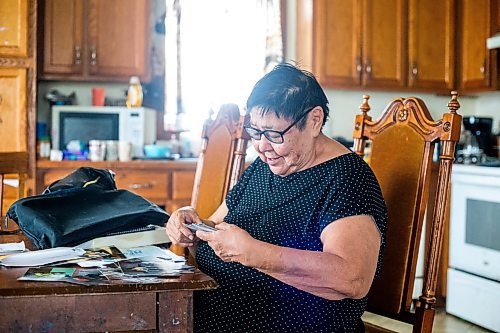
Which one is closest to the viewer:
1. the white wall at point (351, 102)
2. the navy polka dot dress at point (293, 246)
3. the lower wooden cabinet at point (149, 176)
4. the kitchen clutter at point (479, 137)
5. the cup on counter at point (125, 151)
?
the navy polka dot dress at point (293, 246)

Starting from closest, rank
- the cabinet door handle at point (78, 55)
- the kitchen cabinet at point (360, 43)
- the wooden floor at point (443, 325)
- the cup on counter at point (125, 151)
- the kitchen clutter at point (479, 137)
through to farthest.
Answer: the wooden floor at point (443, 325) < the cup on counter at point (125, 151) < the cabinet door handle at point (78, 55) < the kitchen cabinet at point (360, 43) < the kitchen clutter at point (479, 137)

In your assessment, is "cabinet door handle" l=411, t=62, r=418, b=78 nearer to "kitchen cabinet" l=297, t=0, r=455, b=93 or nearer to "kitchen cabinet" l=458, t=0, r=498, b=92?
"kitchen cabinet" l=297, t=0, r=455, b=93

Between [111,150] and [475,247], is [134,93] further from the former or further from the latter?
[475,247]

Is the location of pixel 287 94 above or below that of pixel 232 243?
above

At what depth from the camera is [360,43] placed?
4098mm

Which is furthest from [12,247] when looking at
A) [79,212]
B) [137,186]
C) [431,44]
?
[431,44]

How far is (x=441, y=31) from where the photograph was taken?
13.9 ft

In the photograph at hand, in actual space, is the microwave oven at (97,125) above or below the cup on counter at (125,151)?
above

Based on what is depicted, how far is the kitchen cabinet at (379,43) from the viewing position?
404cm

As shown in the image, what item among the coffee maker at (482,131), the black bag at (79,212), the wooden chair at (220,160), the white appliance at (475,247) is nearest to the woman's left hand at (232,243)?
the black bag at (79,212)

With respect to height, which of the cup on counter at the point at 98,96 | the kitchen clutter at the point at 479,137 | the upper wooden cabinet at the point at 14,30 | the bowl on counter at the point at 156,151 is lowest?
the bowl on counter at the point at 156,151

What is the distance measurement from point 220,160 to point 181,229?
2.48 feet

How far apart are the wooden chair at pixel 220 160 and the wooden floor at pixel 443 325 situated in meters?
1.44

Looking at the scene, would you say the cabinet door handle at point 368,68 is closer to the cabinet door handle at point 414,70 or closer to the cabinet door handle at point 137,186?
the cabinet door handle at point 414,70
